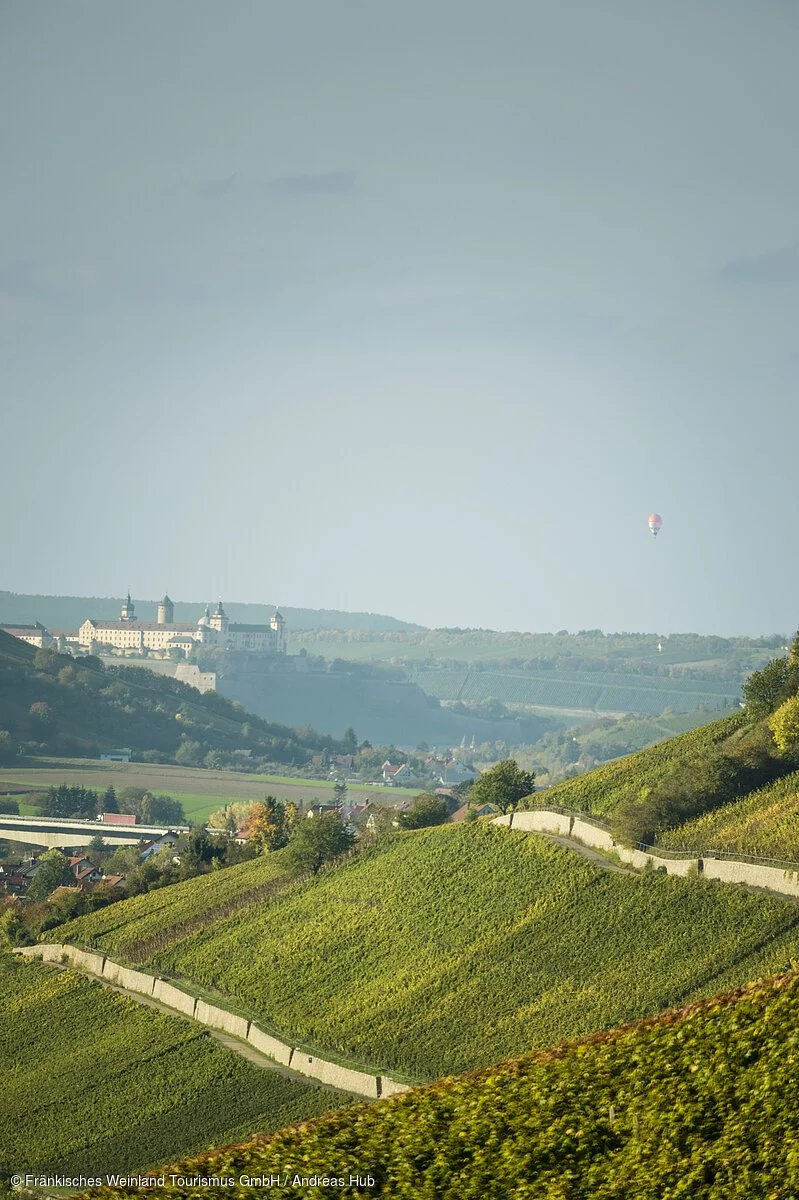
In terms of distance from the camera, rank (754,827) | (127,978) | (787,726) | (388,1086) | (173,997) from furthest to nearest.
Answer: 1. (127,978)
2. (173,997)
3. (787,726)
4. (754,827)
5. (388,1086)

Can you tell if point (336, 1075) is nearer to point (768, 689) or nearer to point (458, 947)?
point (458, 947)

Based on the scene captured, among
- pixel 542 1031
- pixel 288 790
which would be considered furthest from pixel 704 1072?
pixel 288 790

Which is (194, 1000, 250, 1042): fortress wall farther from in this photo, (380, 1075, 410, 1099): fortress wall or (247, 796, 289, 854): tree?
(247, 796, 289, 854): tree

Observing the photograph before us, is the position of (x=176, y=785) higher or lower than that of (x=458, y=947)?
lower

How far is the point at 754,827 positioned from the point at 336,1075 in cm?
1563

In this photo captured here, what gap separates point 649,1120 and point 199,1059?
2737cm

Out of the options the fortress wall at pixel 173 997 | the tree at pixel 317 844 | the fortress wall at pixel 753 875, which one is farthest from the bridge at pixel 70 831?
the fortress wall at pixel 753 875

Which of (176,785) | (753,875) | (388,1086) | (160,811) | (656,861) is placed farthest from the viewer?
(176,785)

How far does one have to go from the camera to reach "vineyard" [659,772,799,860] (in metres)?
46.9

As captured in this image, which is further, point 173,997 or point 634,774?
point 634,774

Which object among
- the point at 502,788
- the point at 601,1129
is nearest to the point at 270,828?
the point at 502,788

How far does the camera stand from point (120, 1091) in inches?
1855

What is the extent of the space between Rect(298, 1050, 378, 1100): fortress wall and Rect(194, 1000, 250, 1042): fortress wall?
4510 millimetres

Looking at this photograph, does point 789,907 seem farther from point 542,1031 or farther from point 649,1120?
point 649,1120
